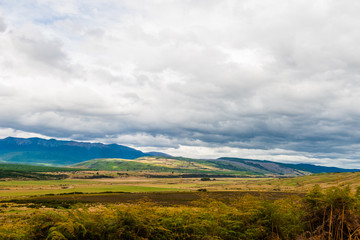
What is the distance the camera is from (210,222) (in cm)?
1376

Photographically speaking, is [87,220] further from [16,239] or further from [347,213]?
[347,213]

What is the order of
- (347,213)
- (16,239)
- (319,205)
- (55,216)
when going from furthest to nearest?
1. (319,205)
2. (347,213)
3. (55,216)
4. (16,239)

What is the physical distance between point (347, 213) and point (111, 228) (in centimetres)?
1145

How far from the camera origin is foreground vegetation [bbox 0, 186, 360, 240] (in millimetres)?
11750

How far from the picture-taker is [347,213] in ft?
42.3

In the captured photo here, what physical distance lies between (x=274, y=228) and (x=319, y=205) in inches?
Result: 107

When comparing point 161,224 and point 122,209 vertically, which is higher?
point 122,209

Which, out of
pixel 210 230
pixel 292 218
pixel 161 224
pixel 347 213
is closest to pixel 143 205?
pixel 161 224

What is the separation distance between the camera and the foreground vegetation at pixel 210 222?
1175cm

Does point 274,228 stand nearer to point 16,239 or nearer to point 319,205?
point 319,205

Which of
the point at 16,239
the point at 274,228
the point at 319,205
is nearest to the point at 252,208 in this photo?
the point at 274,228

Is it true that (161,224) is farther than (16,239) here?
Yes

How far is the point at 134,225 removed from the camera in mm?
12531

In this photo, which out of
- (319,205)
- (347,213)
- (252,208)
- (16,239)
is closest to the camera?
(16,239)
